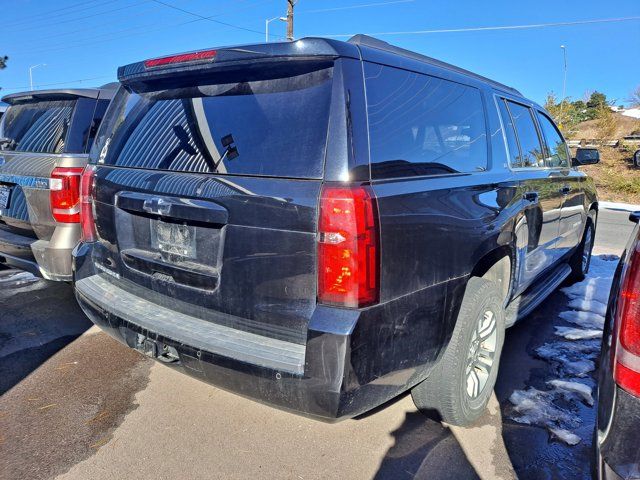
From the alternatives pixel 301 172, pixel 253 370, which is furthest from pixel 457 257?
pixel 253 370

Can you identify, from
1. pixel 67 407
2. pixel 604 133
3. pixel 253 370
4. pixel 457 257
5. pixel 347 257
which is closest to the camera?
pixel 347 257

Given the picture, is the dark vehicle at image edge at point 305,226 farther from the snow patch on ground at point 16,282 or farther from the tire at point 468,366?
the snow patch on ground at point 16,282

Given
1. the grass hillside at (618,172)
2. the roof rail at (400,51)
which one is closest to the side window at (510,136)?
the roof rail at (400,51)

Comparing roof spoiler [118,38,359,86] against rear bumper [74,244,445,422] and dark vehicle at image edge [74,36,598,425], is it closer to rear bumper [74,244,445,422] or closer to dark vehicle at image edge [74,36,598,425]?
dark vehicle at image edge [74,36,598,425]

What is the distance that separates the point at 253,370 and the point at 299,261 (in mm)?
514

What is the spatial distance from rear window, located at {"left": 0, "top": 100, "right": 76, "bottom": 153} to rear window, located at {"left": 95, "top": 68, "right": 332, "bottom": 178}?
1809 millimetres

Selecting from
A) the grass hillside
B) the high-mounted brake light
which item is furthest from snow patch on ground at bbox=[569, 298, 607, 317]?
the grass hillside

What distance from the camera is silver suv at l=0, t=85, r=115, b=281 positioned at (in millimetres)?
3928

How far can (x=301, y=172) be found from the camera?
2.06 metres

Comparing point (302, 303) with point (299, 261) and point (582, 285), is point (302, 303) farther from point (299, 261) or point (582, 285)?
point (582, 285)

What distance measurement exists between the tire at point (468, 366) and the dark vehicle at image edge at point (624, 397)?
3.13 feet

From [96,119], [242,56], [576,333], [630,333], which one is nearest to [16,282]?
[96,119]

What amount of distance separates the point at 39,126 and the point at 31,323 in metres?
1.79

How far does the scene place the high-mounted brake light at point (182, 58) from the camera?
2378mm
